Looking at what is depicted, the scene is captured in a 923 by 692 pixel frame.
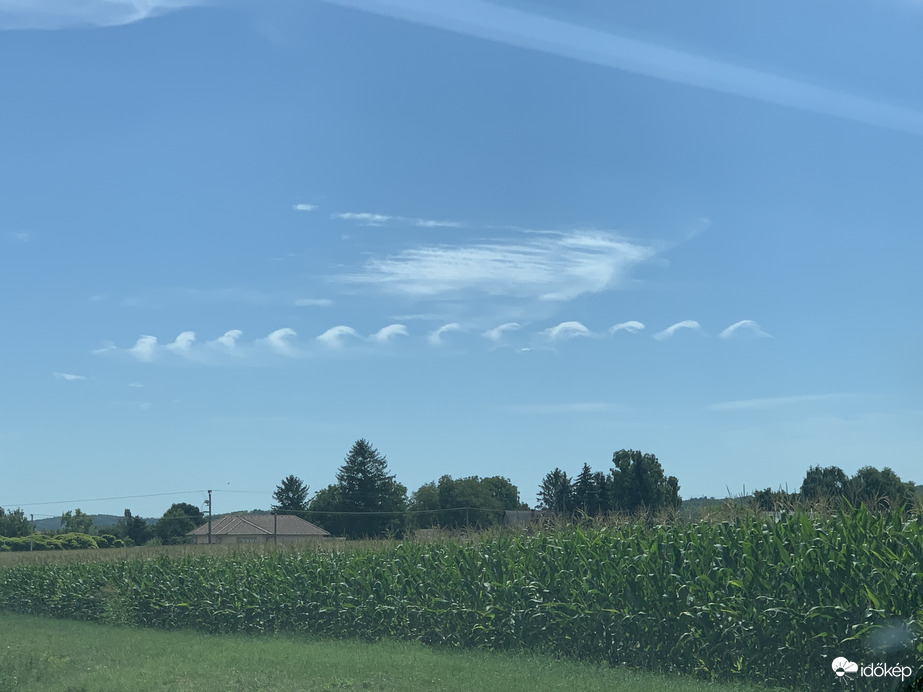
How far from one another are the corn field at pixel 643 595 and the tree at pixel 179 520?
9140 cm

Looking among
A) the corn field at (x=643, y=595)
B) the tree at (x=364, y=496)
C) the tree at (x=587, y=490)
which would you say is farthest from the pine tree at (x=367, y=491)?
the corn field at (x=643, y=595)

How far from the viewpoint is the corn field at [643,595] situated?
40.4 ft

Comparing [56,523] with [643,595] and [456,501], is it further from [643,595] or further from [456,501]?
[643,595]

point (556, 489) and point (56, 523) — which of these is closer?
point (556, 489)

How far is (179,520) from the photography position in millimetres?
115688

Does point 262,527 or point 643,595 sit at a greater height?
point 643,595

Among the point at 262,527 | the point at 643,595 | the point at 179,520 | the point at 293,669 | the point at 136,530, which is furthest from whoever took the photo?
the point at 179,520

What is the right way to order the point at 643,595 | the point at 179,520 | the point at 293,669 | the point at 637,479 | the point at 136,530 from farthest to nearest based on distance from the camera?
the point at 179,520, the point at 136,530, the point at 637,479, the point at 293,669, the point at 643,595

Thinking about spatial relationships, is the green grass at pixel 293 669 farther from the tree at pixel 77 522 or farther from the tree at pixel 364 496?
the tree at pixel 77 522

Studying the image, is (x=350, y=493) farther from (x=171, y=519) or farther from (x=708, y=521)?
(x=708, y=521)
